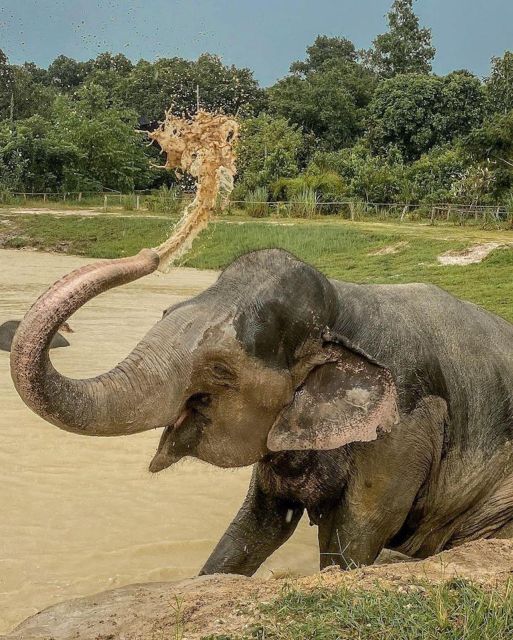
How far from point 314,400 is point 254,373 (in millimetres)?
323

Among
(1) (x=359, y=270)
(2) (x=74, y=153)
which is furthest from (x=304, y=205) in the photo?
(2) (x=74, y=153)

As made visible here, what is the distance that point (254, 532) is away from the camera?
4.75 m

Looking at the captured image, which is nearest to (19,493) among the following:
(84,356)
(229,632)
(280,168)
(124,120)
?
(229,632)

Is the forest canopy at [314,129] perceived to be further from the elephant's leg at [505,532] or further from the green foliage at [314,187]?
the elephant's leg at [505,532]

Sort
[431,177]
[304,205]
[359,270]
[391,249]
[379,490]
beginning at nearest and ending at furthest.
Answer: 1. [379,490]
2. [359,270]
3. [391,249]
4. [304,205]
5. [431,177]

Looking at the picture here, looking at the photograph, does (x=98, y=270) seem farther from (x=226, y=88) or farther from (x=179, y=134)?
(x=226, y=88)

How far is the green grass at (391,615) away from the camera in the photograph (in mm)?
2842

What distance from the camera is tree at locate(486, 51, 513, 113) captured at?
1917 inches

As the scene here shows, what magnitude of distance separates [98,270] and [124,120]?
183 feet

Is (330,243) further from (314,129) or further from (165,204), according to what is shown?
(314,129)

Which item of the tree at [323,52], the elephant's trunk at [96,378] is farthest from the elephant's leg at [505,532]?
the tree at [323,52]

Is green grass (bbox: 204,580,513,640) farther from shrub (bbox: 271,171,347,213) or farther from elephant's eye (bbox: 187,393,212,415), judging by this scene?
shrub (bbox: 271,171,347,213)

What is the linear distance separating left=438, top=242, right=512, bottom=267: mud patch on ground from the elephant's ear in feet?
59.9

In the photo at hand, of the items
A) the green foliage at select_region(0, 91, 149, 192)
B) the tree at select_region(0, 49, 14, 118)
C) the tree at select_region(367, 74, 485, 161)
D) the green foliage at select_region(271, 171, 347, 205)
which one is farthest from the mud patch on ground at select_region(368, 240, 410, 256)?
the tree at select_region(0, 49, 14, 118)
